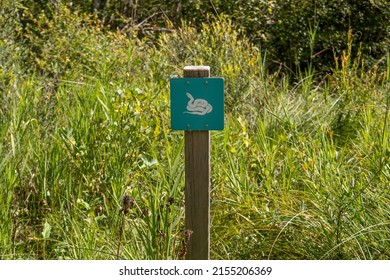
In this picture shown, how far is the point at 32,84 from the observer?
671cm

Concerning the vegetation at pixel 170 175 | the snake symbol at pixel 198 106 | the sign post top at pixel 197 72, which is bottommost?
the vegetation at pixel 170 175

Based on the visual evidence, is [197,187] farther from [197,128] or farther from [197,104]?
[197,104]

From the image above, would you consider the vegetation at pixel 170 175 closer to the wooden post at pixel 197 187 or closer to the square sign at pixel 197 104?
the wooden post at pixel 197 187

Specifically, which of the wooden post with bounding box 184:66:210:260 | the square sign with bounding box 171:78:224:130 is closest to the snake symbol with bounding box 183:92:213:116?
the square sign with bounding box 171:78:224:130

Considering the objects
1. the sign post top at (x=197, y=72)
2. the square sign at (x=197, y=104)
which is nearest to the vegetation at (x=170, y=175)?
the square sign at (x=197, y=104)

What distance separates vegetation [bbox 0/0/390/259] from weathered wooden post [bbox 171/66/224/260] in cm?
14

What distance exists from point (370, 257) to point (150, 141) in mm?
1750

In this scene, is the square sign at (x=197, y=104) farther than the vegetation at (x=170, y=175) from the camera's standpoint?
No

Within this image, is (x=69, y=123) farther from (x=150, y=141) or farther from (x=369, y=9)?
(x=369, y=9)

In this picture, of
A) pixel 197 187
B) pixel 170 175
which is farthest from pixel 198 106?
pixel 170 175

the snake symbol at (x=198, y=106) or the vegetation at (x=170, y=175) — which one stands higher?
the snake symbol at (x=198, y=106)

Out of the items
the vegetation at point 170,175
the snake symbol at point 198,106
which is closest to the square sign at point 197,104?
the snake symbol at point 198,106

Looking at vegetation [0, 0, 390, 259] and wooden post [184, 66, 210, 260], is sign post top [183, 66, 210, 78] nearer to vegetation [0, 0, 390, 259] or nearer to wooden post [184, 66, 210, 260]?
wooden post [184, 66, 210, 260]

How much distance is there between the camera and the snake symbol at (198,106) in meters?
4.04
